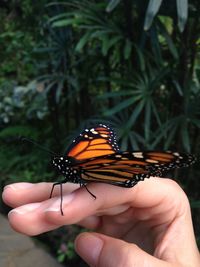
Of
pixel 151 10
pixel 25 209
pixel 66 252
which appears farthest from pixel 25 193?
pixel 66 252

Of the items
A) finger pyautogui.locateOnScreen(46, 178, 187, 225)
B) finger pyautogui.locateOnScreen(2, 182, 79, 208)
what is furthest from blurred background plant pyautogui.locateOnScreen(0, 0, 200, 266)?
finger pyautogui.locateOnScreen(2, 182, 79, 208)

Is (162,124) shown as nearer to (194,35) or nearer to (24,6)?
(194,35)

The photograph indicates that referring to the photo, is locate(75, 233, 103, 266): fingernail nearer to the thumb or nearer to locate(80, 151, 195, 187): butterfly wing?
the thumb

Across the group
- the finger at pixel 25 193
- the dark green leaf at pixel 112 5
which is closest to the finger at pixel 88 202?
the finger at pixel 25 193

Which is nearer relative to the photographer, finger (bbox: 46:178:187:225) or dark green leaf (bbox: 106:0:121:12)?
finger (bbox: 46:178:187:225)

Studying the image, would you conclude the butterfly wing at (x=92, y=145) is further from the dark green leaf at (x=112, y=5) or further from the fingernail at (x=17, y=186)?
the dark green leaf at (x=112, y=5)

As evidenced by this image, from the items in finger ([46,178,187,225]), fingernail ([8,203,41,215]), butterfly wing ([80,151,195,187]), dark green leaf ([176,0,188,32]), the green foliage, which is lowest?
the green foliage
